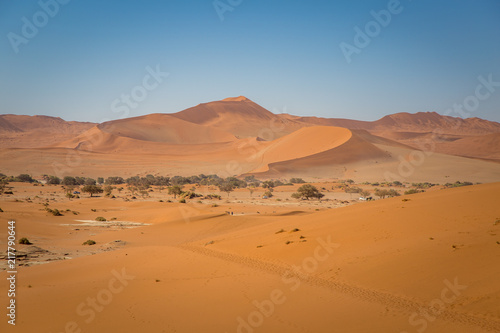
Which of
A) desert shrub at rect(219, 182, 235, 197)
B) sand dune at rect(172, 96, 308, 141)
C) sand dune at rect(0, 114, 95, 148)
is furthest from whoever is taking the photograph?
sand dune at rect(172, 96, 308, 141)

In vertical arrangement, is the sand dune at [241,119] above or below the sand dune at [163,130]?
above

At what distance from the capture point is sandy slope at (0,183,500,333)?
18.5 feet

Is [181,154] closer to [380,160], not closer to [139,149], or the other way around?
[139,149]

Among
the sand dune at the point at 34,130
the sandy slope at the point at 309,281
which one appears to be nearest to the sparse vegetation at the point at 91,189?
the sandy slope at the point at 309,281

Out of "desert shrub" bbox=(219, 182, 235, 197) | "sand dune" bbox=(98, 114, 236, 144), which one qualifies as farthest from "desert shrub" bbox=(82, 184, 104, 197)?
"sand dune" bbox=(98, 114, 236, 144)

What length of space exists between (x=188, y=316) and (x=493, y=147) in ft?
438

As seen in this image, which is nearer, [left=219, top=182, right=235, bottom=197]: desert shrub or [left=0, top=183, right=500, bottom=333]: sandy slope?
[left=0, top=183, right=500, bottom=333]: sandy slope

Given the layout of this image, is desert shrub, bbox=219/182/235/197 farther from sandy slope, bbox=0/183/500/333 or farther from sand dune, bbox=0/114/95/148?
sand dune, bbox=0/114/95/148

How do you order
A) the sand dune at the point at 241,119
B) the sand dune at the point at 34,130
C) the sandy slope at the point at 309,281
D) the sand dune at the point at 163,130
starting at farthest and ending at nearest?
the sand dune at the point at 241,119 → the sand dune at the point at 34,130 → the sand dune at the point at 163,130 → the sandy slope at the point at 309,281

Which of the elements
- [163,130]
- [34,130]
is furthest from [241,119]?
[34,130]

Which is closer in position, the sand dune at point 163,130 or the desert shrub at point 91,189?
the desert shrub at point 91,189

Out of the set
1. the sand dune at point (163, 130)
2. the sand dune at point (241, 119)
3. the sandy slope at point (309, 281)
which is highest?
the sand dune at point (241, 119)

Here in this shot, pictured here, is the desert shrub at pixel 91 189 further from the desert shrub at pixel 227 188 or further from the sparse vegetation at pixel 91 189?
the desert shrub at pixel 227 188

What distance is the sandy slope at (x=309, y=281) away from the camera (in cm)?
563
